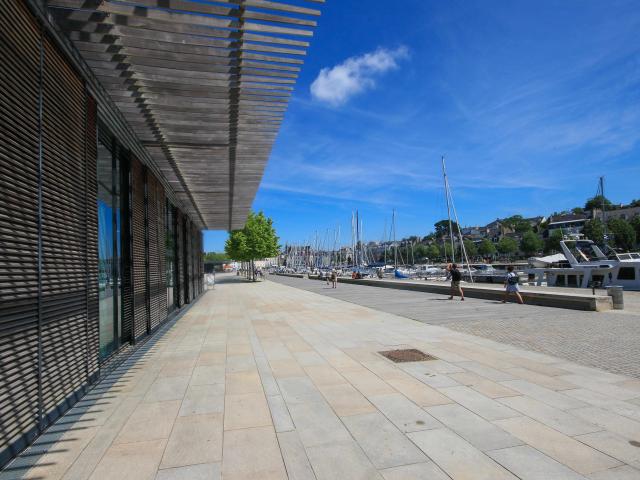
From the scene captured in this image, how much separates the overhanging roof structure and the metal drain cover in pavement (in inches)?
183

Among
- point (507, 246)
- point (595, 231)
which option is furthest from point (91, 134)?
point (507, 246)

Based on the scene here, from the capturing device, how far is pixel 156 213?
10.9m

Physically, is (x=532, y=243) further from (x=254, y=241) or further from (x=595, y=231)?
(x=254, y=241)

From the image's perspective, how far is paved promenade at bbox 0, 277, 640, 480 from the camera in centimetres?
338

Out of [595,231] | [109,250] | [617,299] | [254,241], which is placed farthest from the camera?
[595,231]

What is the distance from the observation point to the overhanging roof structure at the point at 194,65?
443cm

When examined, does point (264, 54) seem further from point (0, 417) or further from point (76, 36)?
point (0, 417)

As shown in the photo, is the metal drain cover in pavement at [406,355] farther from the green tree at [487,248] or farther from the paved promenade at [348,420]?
the green tree at [487,248]

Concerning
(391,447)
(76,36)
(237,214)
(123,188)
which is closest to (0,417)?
(391,447)

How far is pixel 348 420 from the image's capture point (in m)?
4.35

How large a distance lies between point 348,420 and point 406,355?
126 inches

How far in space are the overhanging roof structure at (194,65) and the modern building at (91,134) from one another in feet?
0.06

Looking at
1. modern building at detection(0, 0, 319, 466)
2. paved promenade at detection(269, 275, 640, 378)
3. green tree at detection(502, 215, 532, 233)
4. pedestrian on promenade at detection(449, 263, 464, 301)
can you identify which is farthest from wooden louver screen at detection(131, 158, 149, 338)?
green tree at detection(502, 215, 532, 233)

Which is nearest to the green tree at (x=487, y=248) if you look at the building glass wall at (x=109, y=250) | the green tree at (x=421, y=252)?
the green tree at (x=421, y=252)
